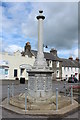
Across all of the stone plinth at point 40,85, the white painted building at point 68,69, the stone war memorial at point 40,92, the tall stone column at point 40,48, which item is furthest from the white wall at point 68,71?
the stone plinth at point 40,85

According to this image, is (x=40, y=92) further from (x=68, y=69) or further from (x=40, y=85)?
(x=68, y=69)

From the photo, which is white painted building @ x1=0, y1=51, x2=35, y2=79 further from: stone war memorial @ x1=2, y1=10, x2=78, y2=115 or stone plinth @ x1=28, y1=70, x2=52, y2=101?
stone plinth @ x1=28, y1=70, x2=52, y2=101

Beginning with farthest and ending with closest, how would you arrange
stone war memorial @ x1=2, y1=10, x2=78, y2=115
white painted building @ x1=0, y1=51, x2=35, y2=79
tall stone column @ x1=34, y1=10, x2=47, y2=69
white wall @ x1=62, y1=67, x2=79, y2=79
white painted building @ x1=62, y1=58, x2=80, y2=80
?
1. white painted building @ x1=62, y1=58, x2=80, y2=80
2. white wall @ x1=62, y1=67, x2=79, y2=79
3. white painted building @ x1=0, y1=51, x2=35, y2=79
4. tall stone column @ x1=34, y1=10, x2=47, y2=69
5. stone war memorial @ x1=2, y1=10, x2=78, y2=115

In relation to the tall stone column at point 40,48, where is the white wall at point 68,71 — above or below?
below

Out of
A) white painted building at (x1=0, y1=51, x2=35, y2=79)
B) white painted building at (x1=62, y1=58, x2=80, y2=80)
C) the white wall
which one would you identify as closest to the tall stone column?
white painted building at (x1=0, y1=51, x2=35, y2=79)

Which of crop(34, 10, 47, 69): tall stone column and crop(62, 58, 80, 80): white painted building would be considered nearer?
crop(34, 10, 47, 69): tall stone column

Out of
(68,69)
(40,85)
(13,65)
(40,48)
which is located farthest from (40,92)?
(68,69)

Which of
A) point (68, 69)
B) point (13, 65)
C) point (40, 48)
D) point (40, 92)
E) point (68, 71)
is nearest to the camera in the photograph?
point (40, 92)

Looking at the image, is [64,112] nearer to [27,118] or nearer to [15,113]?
[27,118]

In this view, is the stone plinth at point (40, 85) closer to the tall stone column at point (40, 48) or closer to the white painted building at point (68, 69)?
the tall stone column at point (40, 48)

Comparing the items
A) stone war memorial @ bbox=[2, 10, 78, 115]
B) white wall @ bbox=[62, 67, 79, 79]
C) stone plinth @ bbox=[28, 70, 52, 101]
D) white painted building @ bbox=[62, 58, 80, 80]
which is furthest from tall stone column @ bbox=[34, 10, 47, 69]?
white wall @ bbox=[62, 67, 79, 79]

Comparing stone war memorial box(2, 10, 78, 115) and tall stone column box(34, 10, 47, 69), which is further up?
tall stone column box(34, 10, 47, 69)

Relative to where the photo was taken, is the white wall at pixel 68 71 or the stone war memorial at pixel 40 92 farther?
the white wall at pixel 68 71

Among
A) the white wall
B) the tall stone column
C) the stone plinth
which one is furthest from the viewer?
the white wall
